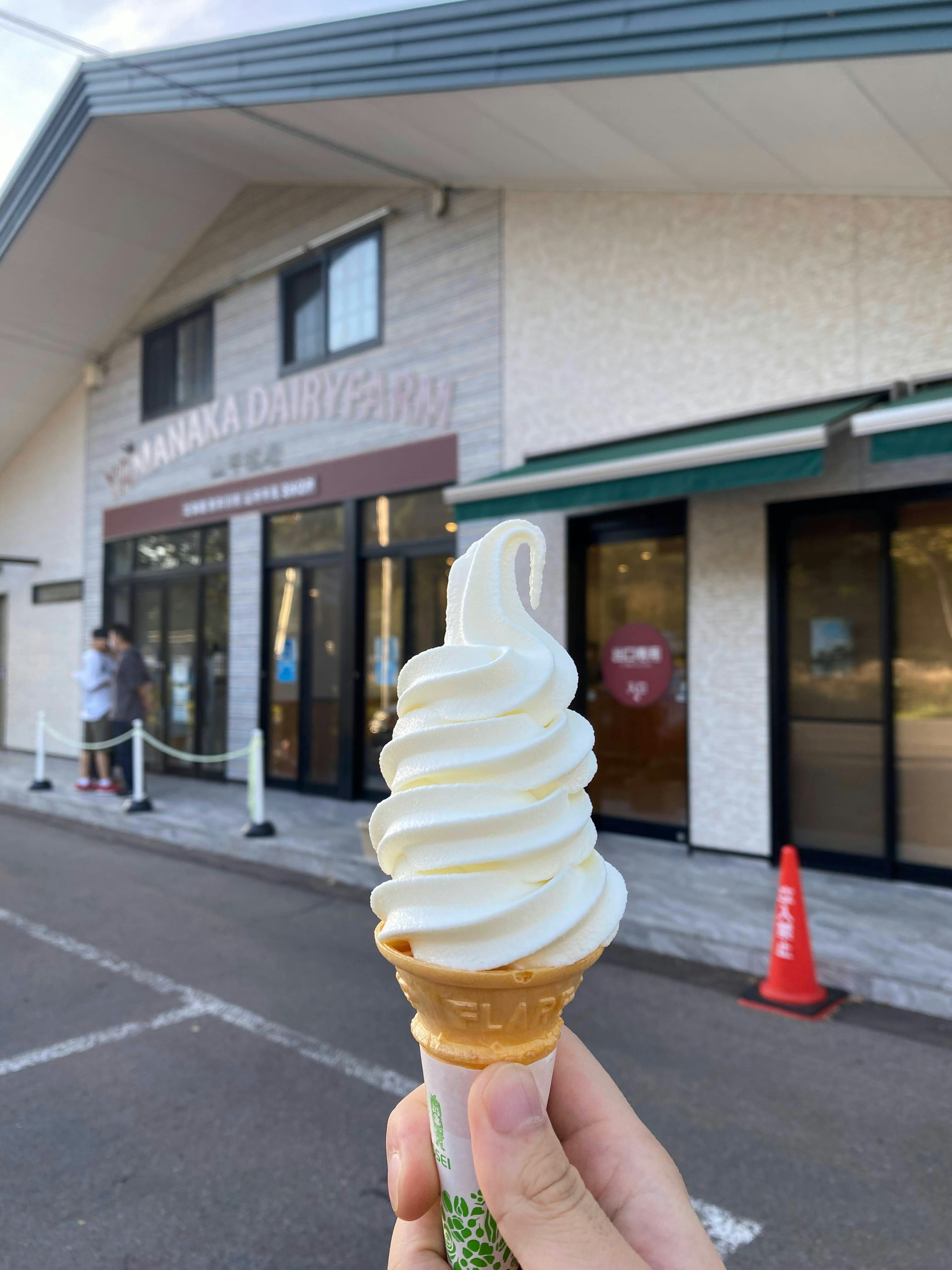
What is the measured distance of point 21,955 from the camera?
572cm

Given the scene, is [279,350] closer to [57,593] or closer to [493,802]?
[57,593]

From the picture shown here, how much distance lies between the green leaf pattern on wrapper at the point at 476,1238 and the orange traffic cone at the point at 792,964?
3935mm

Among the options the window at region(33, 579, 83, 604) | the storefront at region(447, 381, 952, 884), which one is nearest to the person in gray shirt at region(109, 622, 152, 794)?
the window at region(33, 579, 83, 604)

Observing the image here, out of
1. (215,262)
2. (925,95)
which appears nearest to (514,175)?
(925,95)

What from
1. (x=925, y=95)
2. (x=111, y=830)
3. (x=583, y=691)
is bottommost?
(x=111, y=830)

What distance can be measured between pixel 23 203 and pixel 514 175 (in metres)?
7.59

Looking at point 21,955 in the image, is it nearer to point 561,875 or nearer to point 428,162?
point 561,875

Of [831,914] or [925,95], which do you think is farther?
[831,914]

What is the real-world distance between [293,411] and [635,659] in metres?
6.18

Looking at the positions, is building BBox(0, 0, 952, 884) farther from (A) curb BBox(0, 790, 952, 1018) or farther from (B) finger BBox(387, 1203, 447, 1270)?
(B) finger BBox(387, 1203, 447, 1270)

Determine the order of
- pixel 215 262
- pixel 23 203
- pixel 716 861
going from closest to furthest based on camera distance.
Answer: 1. pixel 716 861
2. pixel 23 203
3. pixel 215 262

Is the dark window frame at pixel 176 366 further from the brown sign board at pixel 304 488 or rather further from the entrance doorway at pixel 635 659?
the entrance doorway at pixel 635 659

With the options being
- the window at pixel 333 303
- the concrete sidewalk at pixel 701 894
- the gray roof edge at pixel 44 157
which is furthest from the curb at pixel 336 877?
the gray roof edge at pixel 44 157

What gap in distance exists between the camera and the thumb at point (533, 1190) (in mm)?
1334
